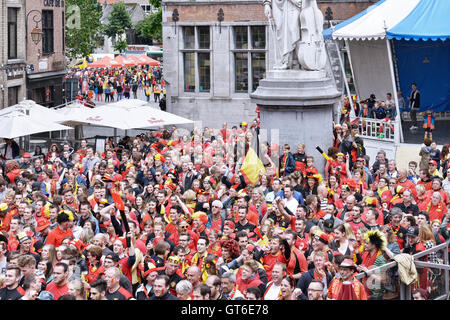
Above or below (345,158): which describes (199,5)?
above

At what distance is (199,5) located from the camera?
31.8 metres

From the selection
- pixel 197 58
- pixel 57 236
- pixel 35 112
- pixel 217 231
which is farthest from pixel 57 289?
pixel 197 58


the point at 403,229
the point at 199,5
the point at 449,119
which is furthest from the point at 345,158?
the point at 199,5

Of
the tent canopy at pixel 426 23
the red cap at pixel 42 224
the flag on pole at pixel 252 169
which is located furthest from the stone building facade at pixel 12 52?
the red cap at pixel 42 224

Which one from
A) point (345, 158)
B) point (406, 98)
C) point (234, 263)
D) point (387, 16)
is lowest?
point (234, 263)

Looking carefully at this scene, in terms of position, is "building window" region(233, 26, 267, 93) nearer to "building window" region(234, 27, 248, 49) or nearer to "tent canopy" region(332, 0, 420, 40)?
"building window" region(234, 27, 248, 49)

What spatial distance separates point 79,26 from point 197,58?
12.0 meters

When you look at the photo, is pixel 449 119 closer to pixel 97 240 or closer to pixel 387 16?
pixel 387 16

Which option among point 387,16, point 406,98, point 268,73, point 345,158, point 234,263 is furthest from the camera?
point 406,98

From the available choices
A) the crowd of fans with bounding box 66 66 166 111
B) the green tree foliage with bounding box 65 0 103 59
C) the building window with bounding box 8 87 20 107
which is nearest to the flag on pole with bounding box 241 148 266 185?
the building window with bounding box 8 87 20 107

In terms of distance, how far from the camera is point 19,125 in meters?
20.1

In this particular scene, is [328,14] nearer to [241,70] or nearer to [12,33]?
[241,70]

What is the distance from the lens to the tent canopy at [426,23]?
2275 cm
